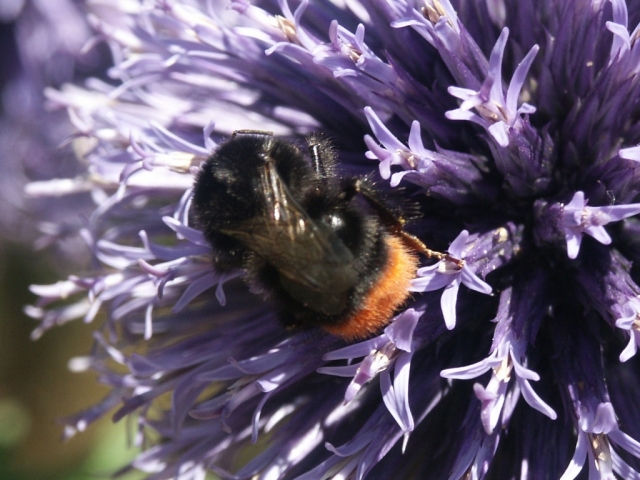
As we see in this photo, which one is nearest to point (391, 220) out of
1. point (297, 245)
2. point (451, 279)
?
point (451, 279)

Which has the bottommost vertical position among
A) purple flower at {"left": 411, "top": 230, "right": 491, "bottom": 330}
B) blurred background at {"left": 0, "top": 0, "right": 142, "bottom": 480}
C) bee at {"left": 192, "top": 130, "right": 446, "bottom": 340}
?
blurred background at {"left": 0, "top": 0, "right": 142, "bottom": 480}

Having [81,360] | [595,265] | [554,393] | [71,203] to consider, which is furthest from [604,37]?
[71,203]

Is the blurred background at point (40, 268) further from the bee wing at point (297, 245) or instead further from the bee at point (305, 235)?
the bee wing at point (297, 245)

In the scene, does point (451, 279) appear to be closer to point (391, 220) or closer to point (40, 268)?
point (391, 220)

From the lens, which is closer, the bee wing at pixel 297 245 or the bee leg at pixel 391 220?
the bee wing at pixel 297 245

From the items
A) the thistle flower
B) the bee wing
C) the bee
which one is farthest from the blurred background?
the bee wing

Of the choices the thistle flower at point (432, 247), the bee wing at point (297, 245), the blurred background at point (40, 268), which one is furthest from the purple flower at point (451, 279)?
the blurred background at point (40, 268)

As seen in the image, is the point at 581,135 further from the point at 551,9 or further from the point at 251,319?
the point at 251,319

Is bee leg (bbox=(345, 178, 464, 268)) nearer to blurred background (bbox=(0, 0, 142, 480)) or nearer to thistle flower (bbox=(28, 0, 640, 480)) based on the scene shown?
thistle flower (bbox=(28, 0, 640, 480))
